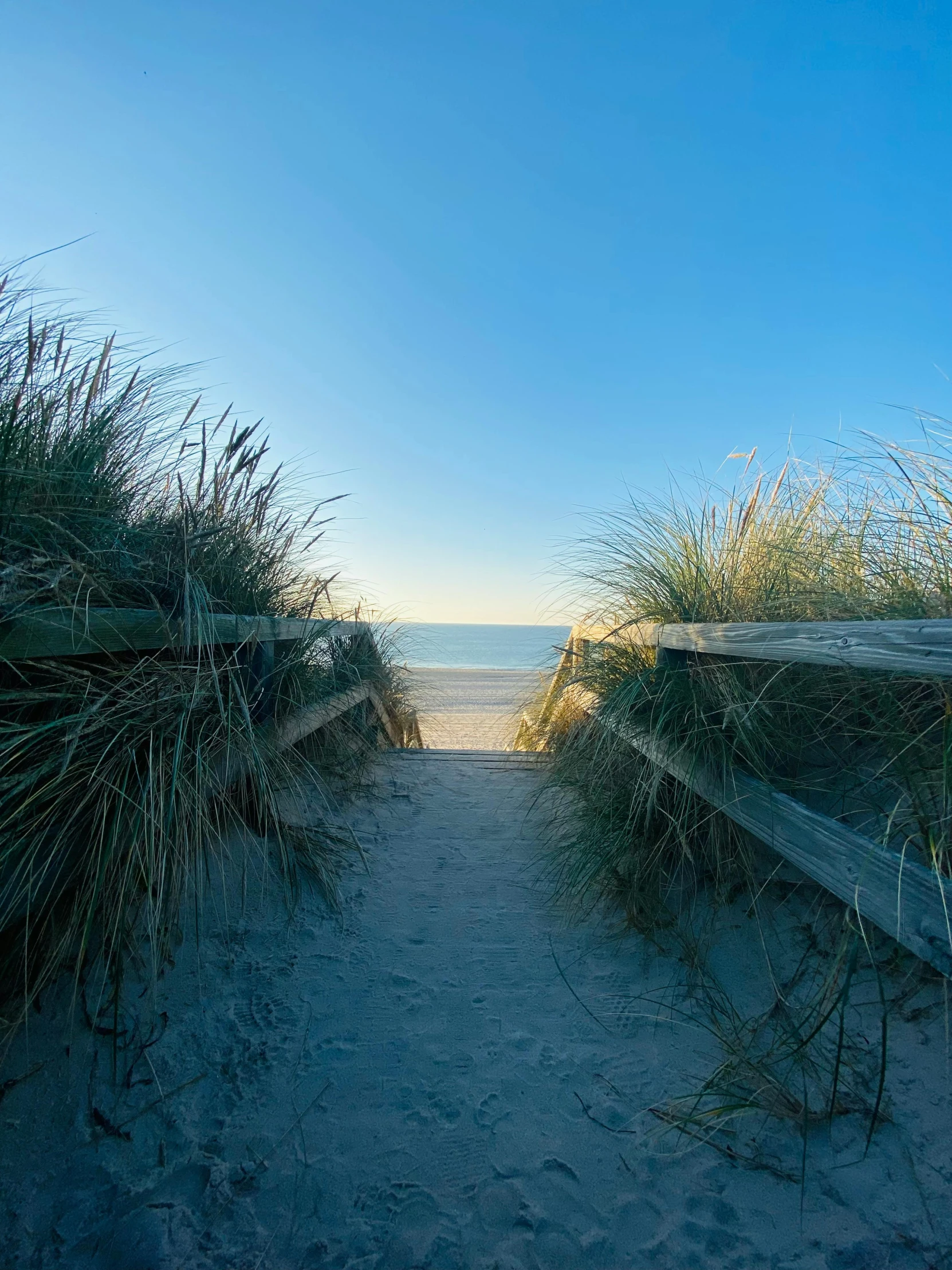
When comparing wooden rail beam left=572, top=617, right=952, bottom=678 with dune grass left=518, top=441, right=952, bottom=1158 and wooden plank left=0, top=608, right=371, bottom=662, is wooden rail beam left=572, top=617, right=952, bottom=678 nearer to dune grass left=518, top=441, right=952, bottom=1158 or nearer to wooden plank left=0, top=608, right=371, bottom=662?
dune grass left=518, top=441, right=952, bottom=1158

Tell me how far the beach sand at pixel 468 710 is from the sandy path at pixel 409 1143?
11.4 ft

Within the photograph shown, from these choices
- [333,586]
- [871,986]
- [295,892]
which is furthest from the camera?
[333,586]

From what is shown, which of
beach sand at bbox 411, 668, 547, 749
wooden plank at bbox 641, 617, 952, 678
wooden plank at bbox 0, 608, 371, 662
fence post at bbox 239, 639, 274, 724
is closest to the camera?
wooden plank at bbox 641, 617, 952, 678

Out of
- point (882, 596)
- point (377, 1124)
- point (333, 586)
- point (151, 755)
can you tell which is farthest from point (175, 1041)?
point (333, 586)

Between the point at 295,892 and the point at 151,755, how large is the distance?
39.0 inches

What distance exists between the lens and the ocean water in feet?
Answer: 17.1

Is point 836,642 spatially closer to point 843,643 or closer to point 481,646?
point 843,643

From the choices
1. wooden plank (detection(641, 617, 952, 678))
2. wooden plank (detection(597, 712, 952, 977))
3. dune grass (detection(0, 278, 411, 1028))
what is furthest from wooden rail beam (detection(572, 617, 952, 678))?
dune grass (detection(0, 278, 411, 1028))

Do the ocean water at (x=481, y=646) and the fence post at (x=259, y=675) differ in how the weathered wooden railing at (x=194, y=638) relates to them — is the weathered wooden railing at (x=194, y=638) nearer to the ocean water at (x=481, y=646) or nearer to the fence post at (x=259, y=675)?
the fence post at (x=259, y=675)

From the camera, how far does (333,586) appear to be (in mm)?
4801

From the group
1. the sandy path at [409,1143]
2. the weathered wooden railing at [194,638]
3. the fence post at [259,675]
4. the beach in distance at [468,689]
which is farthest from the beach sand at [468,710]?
the sandy path at [409,1143]

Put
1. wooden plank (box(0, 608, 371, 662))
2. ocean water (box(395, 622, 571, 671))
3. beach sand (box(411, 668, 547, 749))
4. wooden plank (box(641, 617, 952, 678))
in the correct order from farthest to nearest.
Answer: beach sand (box(411, 668, 547, 749)) < ocean water (box(395, 622, 571, 671)) < wooden plank (box(0, 608, 371, 662)) < wooden plank (box(641, 617, 952, 678))

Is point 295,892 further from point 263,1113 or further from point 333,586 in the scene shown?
point 333,586

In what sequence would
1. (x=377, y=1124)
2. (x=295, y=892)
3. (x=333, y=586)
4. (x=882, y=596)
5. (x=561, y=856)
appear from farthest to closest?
(x=333, y=586), (x=561, y=856), (x=295, y=892), (x=882, y=596), (x=377, y=1124)
